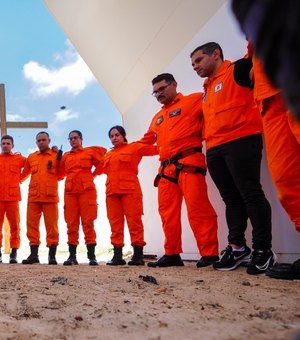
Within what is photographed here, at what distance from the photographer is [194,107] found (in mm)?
2596

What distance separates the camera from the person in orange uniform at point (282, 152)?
1.52 meters

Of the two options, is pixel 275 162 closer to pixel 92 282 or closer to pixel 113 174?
pixel 92 282

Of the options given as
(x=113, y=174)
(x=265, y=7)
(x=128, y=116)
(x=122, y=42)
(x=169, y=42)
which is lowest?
(x=265, y=7)

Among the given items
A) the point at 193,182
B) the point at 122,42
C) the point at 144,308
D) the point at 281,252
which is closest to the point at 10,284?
the point at 144,308

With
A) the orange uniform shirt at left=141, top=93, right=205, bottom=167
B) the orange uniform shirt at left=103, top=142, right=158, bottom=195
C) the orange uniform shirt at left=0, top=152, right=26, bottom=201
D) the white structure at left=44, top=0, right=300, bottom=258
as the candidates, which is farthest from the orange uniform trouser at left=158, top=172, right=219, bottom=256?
the orange uniform shirt at left=0, top=152, right=26, bottom=201

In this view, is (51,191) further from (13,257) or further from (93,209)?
(13,257)

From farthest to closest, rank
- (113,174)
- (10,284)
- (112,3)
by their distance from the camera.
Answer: (112,3)
(113,174)
(10,284)

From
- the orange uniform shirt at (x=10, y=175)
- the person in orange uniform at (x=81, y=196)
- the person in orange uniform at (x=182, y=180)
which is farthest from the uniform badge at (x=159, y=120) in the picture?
the orange uniform shirt at (x=10, y=175)

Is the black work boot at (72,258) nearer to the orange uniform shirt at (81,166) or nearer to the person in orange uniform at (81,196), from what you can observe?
the person in orange uniform at (81,196)

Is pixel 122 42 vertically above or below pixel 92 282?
above

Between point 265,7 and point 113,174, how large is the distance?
294 cm

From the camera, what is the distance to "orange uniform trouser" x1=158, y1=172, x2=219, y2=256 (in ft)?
7.68

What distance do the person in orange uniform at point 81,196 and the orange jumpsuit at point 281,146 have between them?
7.28ft

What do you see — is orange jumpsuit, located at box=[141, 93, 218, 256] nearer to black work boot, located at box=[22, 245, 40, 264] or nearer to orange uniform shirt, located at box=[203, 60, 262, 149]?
orange uniform shirt, located at box=[203, 60, 262, 149]
